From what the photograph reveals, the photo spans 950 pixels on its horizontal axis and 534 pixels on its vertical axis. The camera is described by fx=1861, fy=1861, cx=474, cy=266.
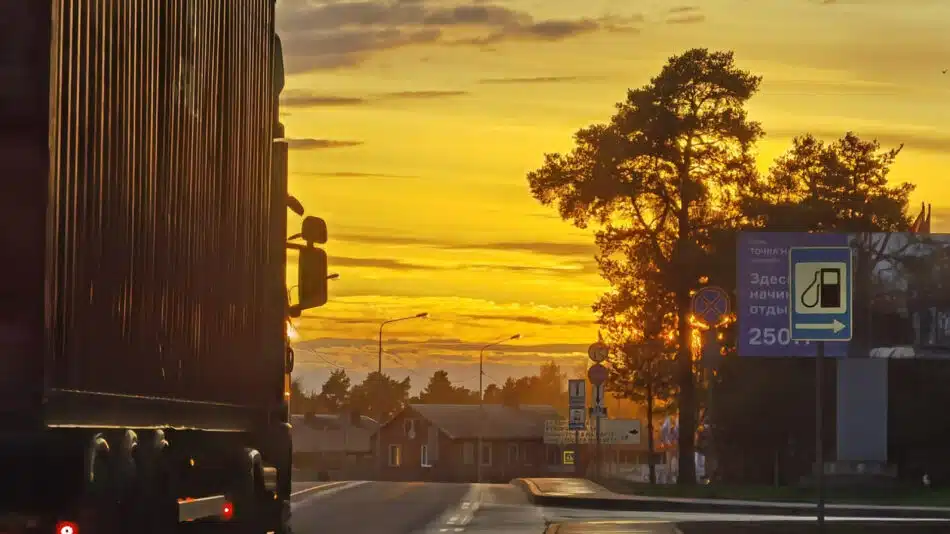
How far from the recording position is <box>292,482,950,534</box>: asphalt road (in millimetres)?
25969

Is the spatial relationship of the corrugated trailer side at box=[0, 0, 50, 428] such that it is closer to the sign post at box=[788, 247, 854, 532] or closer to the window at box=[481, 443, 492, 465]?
the sign post at box=[788, 247, 854, 532]

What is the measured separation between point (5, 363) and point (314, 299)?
836 cm

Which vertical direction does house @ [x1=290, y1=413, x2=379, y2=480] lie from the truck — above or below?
below

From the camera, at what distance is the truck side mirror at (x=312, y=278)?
53.1 ft

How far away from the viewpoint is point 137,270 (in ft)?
33.0

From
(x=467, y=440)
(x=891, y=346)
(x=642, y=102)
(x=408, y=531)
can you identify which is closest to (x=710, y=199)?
(x=642, y=102)

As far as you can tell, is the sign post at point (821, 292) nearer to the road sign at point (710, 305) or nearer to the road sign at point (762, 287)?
the road sign at point (762, 287)

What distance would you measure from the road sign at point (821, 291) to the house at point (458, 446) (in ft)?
418

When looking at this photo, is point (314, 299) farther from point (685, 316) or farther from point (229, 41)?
point (685, 316)

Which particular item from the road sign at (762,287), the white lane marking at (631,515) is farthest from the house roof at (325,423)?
the white lane marking at (631,515)

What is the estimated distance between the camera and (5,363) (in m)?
7.87

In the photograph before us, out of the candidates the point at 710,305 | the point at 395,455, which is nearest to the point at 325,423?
the point at 395,455

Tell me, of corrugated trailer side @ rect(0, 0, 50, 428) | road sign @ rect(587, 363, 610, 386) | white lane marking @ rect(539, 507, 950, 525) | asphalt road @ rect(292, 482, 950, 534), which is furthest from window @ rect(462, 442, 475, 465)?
corrugated trailer side @ rect(0, 0, 50, 428)

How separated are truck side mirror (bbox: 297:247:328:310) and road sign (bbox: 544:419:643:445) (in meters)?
45.3
